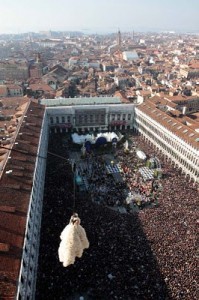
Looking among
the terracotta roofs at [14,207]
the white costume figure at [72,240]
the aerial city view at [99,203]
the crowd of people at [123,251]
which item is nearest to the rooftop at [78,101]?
the aerial city view at [99,203]

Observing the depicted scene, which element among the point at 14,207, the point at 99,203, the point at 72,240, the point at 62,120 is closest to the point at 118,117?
the point at 62,120

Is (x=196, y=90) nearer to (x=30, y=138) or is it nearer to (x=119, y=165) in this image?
(x=119, y=165)

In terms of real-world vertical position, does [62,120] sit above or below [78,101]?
below

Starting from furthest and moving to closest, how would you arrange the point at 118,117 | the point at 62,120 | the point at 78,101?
1. the point at 78,101
2. the point at 118,117
3. the point at 62,120

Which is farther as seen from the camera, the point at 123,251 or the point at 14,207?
the point at 123,251

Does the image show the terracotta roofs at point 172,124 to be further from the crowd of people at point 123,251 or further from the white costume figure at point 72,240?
the white costume figure at point 72,240

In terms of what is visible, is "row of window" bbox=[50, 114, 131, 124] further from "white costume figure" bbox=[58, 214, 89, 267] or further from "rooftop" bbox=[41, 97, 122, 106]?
"white costume figure" bbox=[58, 214, 89, 267]

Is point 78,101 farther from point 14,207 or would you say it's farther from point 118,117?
point 14,207

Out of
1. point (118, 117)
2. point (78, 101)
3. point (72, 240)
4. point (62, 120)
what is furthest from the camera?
point (78, 101)

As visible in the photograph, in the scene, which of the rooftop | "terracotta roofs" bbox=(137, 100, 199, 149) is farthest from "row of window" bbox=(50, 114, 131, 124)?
"terracotta roofs" bbox=(137, 100, 199, 149)
